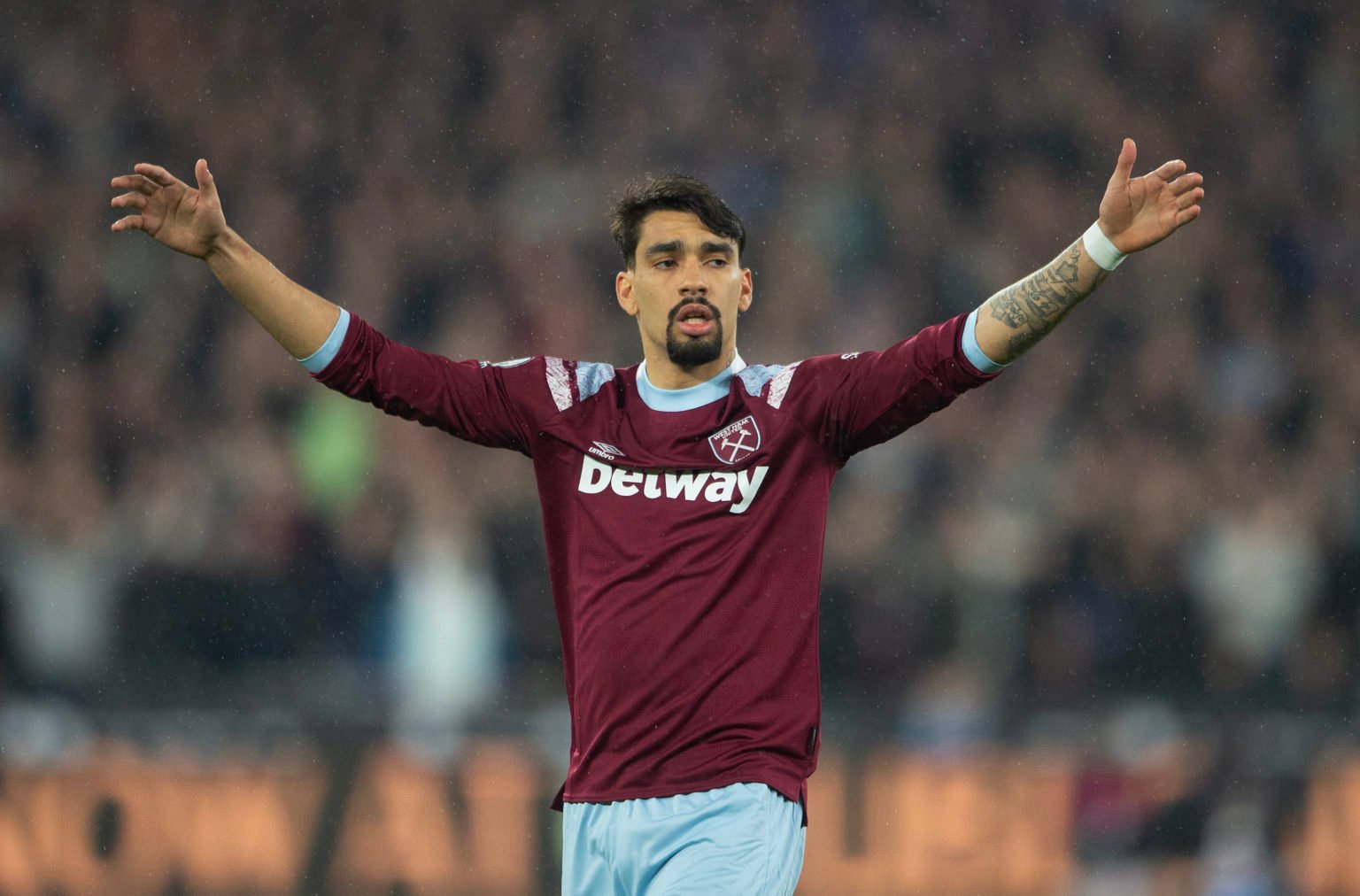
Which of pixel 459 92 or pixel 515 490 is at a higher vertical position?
pixel 459 92

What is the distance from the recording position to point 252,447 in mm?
9453

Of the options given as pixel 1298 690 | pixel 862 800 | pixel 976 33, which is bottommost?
pixel 862 800

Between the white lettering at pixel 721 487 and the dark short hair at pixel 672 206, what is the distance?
57 centimetres

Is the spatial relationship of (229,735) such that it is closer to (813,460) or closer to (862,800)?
(862,800)

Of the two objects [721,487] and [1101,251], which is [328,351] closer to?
[721,487]

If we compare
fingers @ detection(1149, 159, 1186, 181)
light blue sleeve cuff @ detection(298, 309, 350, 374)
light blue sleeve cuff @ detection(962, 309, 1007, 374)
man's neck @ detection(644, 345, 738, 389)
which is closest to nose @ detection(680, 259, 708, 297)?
man's neck @ detection(644, 345, 738, 389)

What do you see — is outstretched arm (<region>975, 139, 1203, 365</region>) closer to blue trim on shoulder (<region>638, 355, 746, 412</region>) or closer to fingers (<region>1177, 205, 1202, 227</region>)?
fingers (<region>1177, 205, 1202, 227</region>)

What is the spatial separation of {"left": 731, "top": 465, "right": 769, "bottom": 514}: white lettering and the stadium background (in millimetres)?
3499

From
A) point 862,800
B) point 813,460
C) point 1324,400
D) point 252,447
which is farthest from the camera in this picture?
point 1324,400

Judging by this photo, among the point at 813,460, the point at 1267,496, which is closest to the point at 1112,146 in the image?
the point at 1267,496

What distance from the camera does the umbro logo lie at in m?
4.11

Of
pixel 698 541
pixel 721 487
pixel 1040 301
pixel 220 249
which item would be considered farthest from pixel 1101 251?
pixel 220 249

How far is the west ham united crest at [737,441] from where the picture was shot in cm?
401

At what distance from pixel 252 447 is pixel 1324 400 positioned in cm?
604
